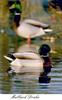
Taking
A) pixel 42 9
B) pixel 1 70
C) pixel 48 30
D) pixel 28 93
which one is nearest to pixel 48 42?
pixel 48 30

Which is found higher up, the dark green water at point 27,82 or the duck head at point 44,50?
the duck head at point 44,50

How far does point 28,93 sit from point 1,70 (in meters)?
0.25

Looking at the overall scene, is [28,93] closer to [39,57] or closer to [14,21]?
[39,57]

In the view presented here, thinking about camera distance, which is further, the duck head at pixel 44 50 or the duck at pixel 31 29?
the duck at pixel 31 29

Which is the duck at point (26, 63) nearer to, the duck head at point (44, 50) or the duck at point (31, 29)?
the duck head at point (44, 50)

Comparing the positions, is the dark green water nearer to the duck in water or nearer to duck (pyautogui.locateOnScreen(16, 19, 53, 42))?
the duck in water

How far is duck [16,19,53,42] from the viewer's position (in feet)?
6.05

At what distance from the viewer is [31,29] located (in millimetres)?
1852

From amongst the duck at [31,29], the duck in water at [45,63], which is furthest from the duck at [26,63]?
the duck at [31,29]

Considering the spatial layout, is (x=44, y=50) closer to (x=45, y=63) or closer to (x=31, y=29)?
(x=45, y=63)

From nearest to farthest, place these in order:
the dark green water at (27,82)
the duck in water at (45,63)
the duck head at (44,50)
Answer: the dark green water at (27,82) < the duck in water at (45,63) < the duck head at (44,50)

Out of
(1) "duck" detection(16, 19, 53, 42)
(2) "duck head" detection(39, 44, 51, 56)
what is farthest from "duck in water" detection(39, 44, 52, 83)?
(1) "duck" detection(16, 19, 53, 42)

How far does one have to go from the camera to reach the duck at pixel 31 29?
1.84 meters

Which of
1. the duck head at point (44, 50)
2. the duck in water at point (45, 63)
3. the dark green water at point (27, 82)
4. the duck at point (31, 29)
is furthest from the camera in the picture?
the duck at point (31, 29)
